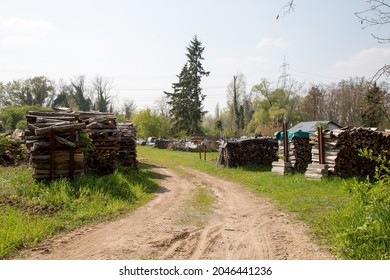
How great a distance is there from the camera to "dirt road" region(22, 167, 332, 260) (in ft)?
18.2

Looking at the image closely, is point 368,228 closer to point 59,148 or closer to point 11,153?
point 59,148

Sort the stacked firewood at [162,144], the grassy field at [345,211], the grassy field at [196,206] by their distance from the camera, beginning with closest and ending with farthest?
the grassy field at [345,211], the grassy field at [196,206], the stacked firewood at [162,144]

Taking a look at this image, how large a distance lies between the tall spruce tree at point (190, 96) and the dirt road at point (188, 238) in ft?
133

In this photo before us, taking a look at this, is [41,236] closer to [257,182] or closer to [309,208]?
[309,208]

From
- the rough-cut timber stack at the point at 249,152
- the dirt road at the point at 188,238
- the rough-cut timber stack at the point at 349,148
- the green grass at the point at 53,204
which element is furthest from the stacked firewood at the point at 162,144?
the dirt road at the point at 188,238

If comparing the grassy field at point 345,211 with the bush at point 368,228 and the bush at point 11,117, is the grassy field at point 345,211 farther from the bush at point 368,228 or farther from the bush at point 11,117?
the bush at point 11,117

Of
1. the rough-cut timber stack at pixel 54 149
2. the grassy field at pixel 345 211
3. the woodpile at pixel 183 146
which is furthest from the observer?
the woodpile at pixel 183 146

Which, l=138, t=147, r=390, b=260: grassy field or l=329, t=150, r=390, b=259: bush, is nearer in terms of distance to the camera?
l=329, t=150, r=390, b=259: bush

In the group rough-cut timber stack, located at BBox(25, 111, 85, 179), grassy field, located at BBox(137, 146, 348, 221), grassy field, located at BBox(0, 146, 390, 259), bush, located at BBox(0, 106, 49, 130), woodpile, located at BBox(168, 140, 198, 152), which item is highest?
bush, located at BBox(0, 106, 49, 130)

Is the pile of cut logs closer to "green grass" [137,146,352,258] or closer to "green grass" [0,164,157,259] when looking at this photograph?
"green grass" [0,164,157,259]

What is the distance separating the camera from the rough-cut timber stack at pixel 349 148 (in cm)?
1426

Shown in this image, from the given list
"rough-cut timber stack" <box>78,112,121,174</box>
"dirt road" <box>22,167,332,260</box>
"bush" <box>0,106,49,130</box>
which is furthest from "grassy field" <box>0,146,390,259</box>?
"bush" <box>0,106,49,130</box>

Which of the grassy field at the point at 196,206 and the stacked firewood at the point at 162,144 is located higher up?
the stacked firewood at the point at 162,144

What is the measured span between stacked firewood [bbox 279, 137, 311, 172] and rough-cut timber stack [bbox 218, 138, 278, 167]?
3.69 m
